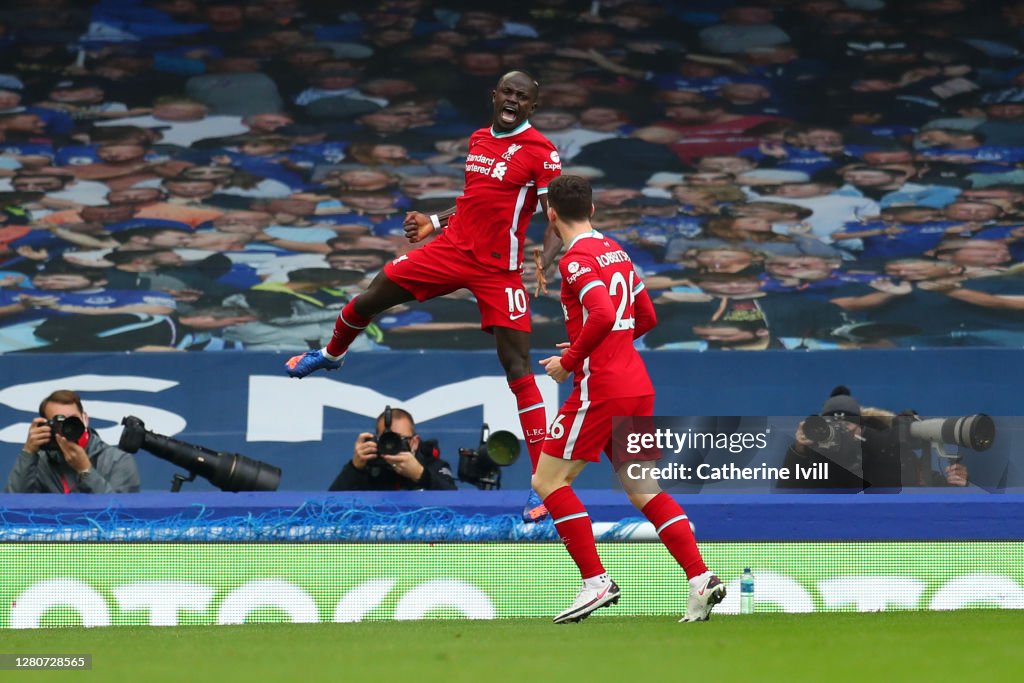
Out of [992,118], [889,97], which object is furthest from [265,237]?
[992,118]

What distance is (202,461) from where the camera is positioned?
763cm

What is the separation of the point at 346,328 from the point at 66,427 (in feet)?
5.47

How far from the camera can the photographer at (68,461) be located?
7586 mm

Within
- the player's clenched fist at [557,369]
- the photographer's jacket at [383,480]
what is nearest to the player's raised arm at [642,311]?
the player's clenched fist at [557,369]

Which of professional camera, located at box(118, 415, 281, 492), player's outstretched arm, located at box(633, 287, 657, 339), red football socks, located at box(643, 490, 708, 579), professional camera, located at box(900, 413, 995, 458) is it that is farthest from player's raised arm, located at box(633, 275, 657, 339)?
professional camera, located at box(118, 415, 281, 492)

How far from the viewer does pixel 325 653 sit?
16.4 ft

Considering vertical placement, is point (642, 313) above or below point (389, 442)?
above

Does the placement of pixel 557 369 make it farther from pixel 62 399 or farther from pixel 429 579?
pixel 62 399

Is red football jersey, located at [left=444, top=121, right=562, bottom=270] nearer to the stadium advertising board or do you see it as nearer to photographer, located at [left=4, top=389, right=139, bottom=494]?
the stadium advertising board

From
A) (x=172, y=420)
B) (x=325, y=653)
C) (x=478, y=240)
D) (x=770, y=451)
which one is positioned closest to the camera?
(x=325, y=653)

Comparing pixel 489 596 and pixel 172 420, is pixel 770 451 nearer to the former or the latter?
pixel 489 596

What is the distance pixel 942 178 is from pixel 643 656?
28.1 feet

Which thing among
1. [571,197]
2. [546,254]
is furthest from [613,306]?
[546,254]

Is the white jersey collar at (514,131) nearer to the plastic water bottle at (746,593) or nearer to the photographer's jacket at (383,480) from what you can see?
the photographer's jacket at (383,480)
